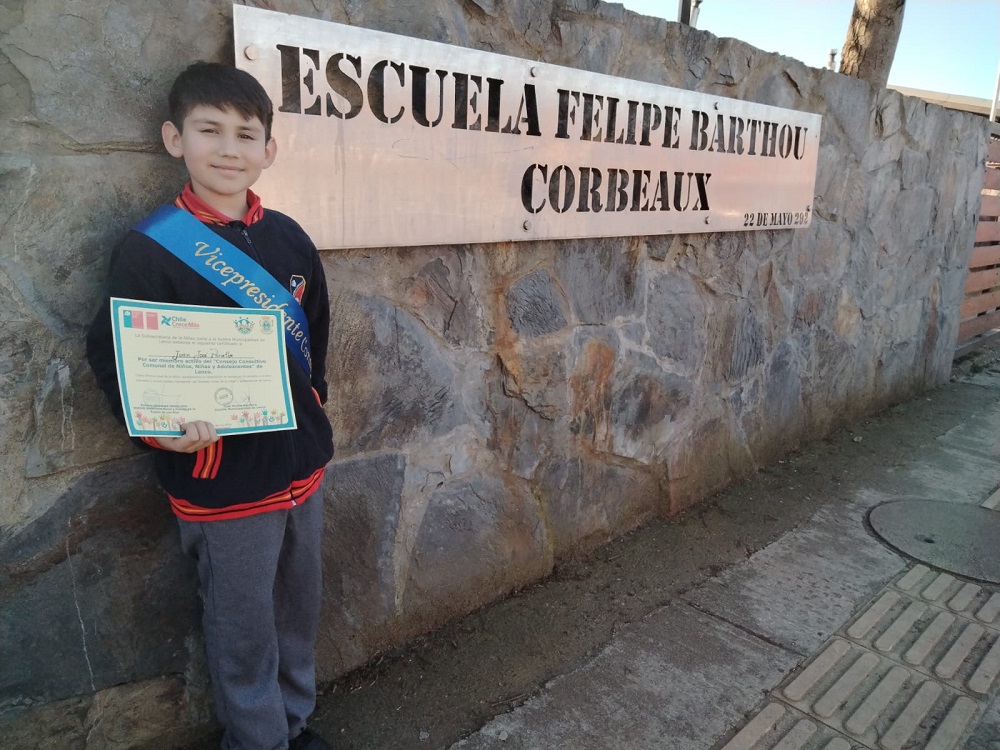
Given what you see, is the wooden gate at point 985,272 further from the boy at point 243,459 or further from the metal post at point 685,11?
the boy at point 243,459

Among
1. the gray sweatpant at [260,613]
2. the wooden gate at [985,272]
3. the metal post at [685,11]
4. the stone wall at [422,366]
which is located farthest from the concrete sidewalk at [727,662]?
the wooden gate at [985,272]

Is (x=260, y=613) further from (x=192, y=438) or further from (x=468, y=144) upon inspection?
(x=468, y=144)

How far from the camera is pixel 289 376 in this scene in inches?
60.7

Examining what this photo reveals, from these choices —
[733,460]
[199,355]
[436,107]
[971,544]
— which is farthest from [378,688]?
[971,544]

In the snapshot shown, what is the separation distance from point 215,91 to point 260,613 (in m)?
1.02

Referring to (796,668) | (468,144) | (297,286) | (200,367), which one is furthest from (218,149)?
(796,668)

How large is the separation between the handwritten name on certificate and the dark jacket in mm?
77

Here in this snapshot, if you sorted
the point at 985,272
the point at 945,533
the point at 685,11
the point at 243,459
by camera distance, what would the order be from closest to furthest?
the point at 243,459
the point at 945,533
the point at 685,11
the point at 985,272

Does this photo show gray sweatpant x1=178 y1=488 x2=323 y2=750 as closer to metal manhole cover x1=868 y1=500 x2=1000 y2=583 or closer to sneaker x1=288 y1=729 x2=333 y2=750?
sneaker x1=288 y1=729 x2=333 y2=750

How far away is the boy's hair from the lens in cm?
139

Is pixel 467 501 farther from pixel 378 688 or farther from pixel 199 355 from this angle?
pixel 199 355

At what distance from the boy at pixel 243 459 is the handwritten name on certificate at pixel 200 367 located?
0.04 meters

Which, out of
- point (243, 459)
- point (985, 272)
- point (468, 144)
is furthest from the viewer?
point (985, 272)

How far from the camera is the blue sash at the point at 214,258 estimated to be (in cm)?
138
